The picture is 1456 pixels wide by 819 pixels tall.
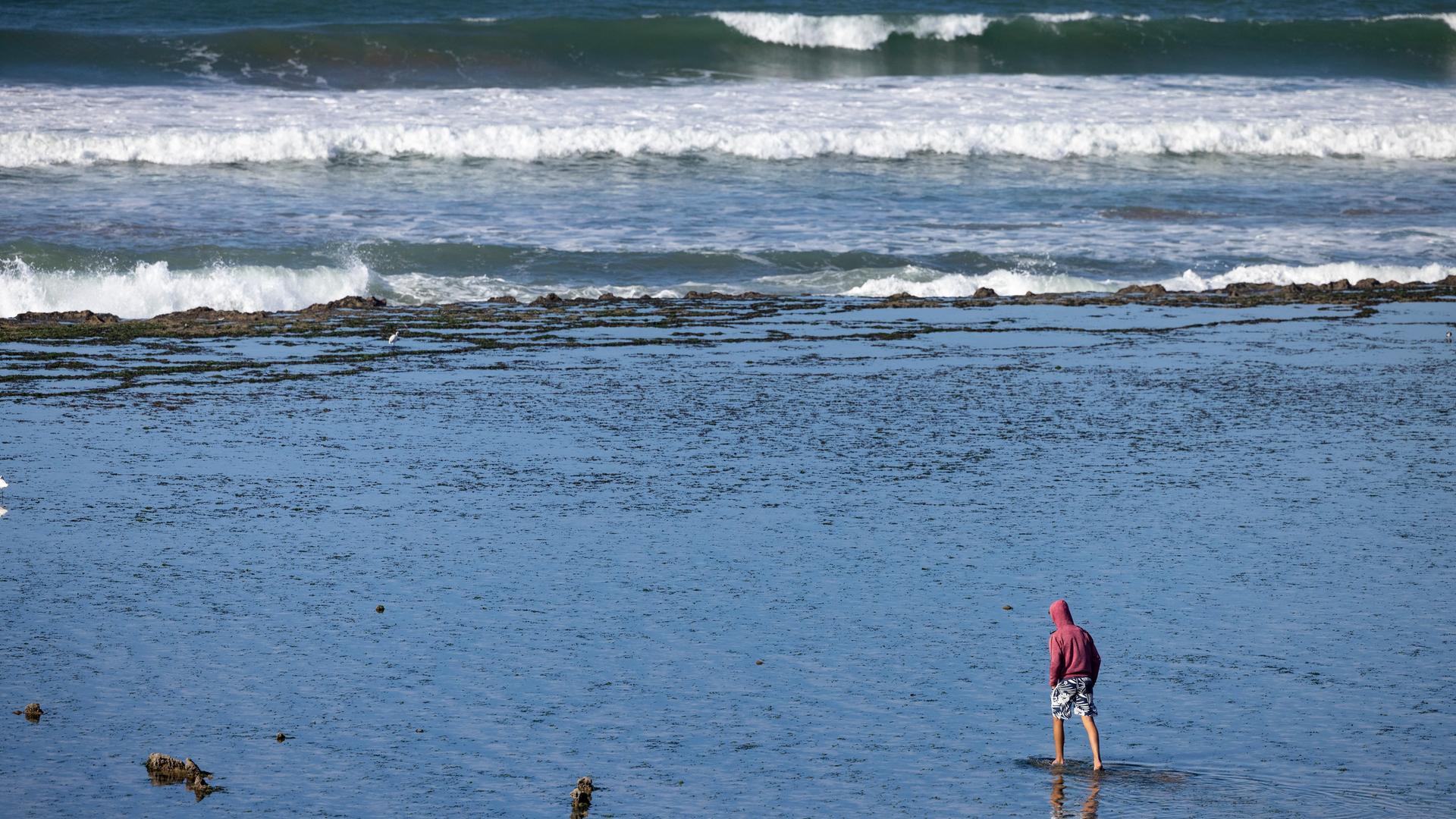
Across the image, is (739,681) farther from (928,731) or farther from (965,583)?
(965,583)

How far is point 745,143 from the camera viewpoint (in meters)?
36.2

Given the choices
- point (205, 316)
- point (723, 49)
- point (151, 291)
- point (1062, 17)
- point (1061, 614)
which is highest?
point (1062, 17)

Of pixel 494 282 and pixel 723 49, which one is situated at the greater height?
pixel 723 49

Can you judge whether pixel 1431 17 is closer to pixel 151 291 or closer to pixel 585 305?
pixel 585 305

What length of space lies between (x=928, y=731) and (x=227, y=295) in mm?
16851

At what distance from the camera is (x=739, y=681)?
795cm

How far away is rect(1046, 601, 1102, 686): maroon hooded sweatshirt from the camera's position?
278 inches

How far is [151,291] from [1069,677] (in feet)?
58.6

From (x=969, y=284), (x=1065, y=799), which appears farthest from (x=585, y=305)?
(x=1065, y=799)

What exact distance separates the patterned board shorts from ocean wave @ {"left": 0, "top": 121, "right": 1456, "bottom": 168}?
1163 inches

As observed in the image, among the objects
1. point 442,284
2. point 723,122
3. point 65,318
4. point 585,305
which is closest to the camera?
point 65,318

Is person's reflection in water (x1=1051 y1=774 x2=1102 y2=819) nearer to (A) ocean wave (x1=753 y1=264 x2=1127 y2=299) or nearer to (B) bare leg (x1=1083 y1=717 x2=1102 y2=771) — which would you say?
(B) bare leg (x1=1083 y1=717 x2=1102 y2=771)

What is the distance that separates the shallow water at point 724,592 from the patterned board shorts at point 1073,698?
251 mm

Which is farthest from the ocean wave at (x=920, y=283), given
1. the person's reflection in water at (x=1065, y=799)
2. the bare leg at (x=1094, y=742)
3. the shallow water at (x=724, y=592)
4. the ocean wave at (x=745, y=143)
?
the person's reflection in water at (x=1065, y=799)
